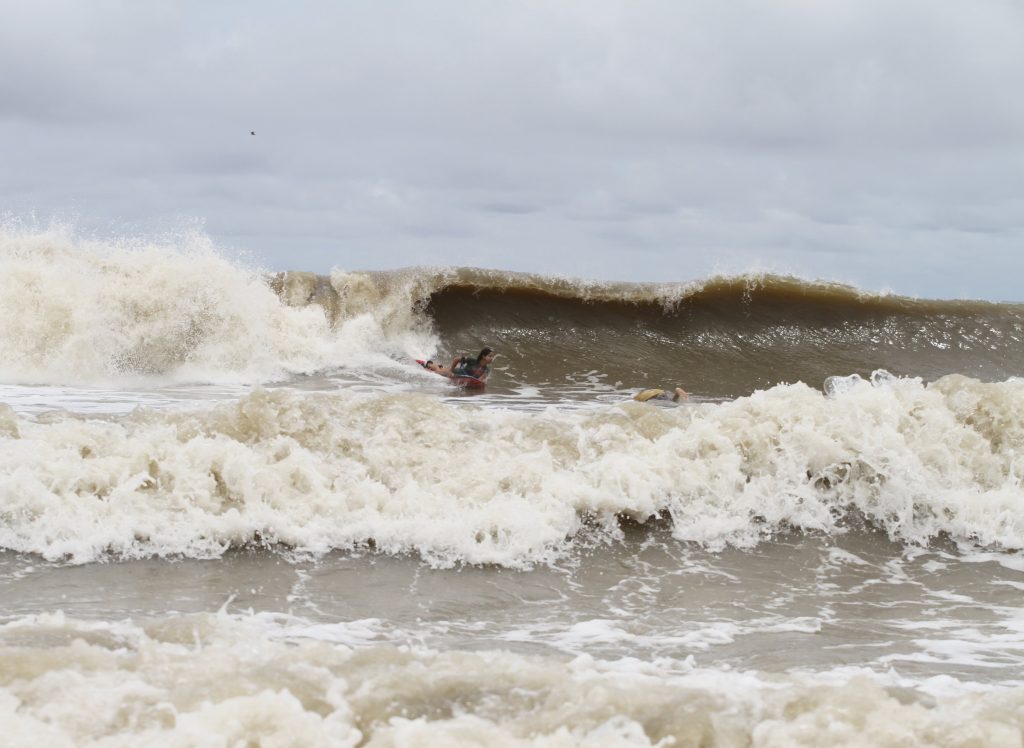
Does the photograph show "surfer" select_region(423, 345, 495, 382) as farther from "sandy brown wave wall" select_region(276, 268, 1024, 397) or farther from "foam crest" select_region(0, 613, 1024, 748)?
"foam crest" select_region(0, 613, 1024, 748)

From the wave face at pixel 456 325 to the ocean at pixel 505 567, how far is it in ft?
3.39

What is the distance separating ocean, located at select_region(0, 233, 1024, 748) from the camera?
351cm

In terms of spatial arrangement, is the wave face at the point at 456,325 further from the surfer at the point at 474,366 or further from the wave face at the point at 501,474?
the wave face at the point at 501,474

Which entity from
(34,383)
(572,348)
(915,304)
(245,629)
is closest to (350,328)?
(572,348)

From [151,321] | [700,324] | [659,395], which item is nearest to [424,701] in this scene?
[659,395]

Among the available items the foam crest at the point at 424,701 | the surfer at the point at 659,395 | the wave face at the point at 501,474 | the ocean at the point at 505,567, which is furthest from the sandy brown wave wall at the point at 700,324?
the foam crest at the point at 424,701

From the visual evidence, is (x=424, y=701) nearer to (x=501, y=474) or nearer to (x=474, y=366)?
(x=501, y=474)

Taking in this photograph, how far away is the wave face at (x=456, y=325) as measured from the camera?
1298 cm

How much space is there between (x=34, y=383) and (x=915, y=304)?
13.8 meters

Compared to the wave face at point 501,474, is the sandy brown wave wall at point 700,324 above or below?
above

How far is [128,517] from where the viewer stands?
6.02m

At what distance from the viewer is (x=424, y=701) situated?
362 centimetres

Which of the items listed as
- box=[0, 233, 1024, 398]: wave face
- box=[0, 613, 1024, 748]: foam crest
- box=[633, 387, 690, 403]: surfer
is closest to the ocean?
box=[0, 613, 1024, 748]: foam crest

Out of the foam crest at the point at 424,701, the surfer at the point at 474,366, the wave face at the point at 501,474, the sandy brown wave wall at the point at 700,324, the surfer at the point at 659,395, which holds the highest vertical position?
the sandy brown wave wall at the point at 700,324
